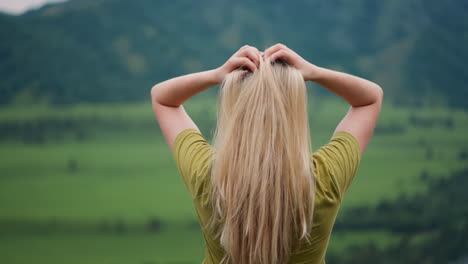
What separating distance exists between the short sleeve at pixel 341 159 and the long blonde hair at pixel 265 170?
4cm

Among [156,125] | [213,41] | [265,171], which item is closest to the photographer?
[265,171]

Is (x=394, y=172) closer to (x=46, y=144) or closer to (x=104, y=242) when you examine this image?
(x=104, y=242)

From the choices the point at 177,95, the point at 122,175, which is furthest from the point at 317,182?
the point at 122,175

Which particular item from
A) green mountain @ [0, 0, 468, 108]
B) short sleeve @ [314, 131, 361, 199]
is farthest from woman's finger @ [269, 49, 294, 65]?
green mountain @ [0, 0, 468, 108]

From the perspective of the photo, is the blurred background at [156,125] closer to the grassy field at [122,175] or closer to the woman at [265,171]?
the grassy field at [122,175]

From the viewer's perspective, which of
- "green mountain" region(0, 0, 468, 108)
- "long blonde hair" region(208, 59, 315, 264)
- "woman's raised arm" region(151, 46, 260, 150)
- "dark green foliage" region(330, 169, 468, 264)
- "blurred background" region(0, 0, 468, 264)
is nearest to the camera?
"long blonde hair" region(208, 59, 315, 264)

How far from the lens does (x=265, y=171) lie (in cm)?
Answer: 73

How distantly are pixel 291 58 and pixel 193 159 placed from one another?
225 mm

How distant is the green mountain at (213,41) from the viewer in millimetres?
4637

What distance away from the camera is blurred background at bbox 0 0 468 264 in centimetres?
359

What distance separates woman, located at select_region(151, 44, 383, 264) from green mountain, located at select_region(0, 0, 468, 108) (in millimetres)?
4007

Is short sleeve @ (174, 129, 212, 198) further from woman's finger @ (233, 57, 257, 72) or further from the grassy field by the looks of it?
the grassy field

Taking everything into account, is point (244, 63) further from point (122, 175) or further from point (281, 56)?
point (122, 175)

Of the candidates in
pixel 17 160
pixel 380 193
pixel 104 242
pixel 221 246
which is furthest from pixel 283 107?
pixel 17 160
